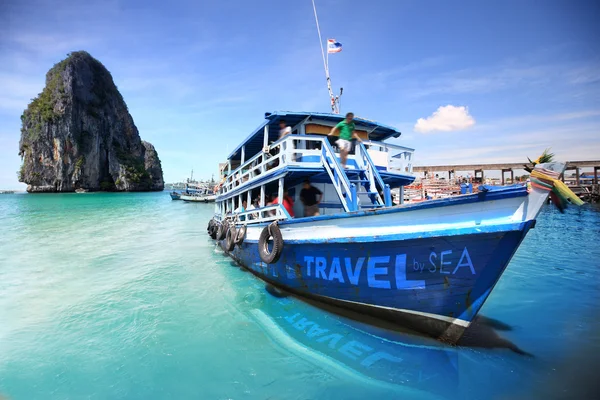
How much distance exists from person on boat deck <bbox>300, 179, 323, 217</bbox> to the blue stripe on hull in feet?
6.44

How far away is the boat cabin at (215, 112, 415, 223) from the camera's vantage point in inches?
263

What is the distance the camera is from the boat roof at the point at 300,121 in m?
7.55

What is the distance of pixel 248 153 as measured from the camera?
38.2ft

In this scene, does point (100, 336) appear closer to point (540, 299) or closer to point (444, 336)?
point (444, 336)

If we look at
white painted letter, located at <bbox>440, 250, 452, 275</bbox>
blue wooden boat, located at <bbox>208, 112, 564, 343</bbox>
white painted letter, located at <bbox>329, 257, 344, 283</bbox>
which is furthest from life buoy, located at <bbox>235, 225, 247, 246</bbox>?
white painted letter, located at <bbox>440, 250, 452, 275</bbox>

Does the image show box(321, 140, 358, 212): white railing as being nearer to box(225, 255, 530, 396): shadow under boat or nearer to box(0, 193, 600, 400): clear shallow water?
box(225, 255, 530, 396): shadow under boat

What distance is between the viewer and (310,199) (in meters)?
7.87

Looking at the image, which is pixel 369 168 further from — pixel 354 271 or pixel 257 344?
pixel 257 344

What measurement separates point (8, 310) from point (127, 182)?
95766 mm

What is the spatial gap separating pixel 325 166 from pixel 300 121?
6.57 ft

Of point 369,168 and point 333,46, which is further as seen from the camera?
point 333,46

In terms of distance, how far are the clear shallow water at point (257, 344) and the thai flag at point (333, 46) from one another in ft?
28.0

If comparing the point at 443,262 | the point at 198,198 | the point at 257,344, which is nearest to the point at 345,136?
the point at 443,262

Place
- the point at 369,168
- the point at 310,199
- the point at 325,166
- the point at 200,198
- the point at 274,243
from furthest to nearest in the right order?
the point at 200,198 < the point at 310,199 < the point at 369,168 < the point at 325,166 < the point at 274,243
